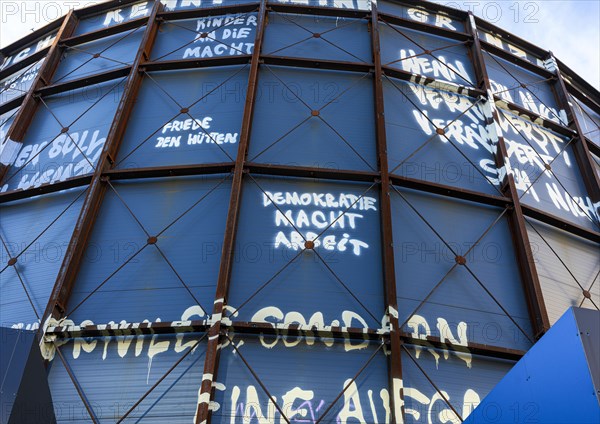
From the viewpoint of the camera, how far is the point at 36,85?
12094 mm

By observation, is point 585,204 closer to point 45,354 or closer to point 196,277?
point 196,277

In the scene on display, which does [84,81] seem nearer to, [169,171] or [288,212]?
[169,171]

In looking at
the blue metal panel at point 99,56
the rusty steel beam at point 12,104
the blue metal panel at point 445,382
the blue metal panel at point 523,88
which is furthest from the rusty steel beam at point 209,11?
the blue metal panel at point 445,382

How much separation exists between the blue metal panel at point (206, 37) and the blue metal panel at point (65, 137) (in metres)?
1.28

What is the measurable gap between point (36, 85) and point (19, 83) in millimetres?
1757

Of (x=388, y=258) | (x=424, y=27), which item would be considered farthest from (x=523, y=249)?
(x=424, y=27)

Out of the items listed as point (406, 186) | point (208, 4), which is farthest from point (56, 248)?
point (208, 4)

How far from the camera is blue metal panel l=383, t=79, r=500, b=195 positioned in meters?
10.2

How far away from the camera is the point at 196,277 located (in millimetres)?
Result: 8508

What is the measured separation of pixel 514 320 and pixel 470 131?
3831 mm

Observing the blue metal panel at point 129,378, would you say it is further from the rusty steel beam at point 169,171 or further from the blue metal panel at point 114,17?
the blue metal panel at point 114,17

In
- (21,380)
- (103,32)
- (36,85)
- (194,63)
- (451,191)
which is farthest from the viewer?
(103,32)

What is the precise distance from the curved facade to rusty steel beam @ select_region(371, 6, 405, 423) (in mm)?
33

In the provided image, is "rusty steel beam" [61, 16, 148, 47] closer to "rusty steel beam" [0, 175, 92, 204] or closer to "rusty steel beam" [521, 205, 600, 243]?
"rusty steel beam" [0, 175, 92, 204]
